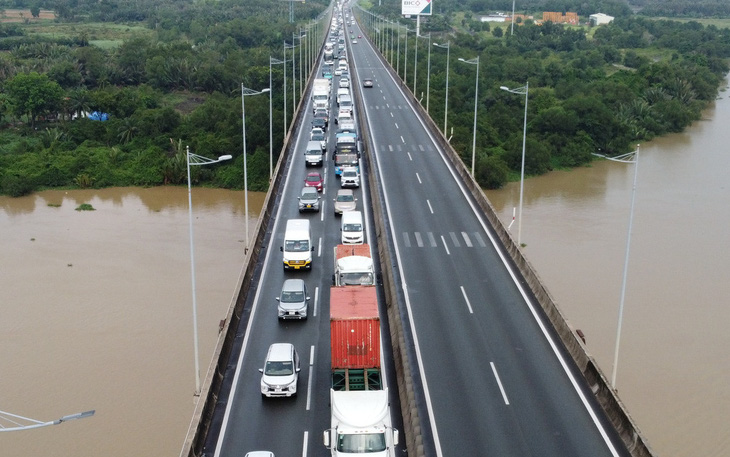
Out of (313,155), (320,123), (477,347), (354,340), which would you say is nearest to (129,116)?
(320,123)

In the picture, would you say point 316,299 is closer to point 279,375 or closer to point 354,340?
point 354,340

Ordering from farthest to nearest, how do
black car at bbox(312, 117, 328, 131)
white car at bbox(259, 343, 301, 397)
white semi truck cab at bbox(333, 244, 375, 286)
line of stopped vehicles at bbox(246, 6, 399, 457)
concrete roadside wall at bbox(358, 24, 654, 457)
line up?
black car at bbox(312, 117, 328, 131) → white semi truck cab at bbox(333, 244, 375, 286) → white car at bbox(259, 343, 301, 397) → concrete roadside wall at bbox(358, 24, 654, 457) → line of stopped vehicles at bbox(246, 6, 399, 457)

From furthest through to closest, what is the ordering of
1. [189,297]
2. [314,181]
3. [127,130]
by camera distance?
[127,130] → [314,181] → [189,297]

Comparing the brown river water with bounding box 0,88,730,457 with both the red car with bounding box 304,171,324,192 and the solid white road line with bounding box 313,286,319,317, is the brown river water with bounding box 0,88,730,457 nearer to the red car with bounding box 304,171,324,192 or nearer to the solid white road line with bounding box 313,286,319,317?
the solid white road line with bounding box 313,286,319,317

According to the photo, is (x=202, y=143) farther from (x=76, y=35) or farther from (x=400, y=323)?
(x=76, y=35)

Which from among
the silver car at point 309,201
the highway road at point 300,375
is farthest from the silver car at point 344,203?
the highway road at point 300,375

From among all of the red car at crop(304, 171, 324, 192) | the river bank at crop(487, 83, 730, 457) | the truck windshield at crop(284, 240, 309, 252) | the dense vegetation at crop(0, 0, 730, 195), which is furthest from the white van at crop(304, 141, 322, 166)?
the truck windshield at crop(284, 240, 309, 252)
